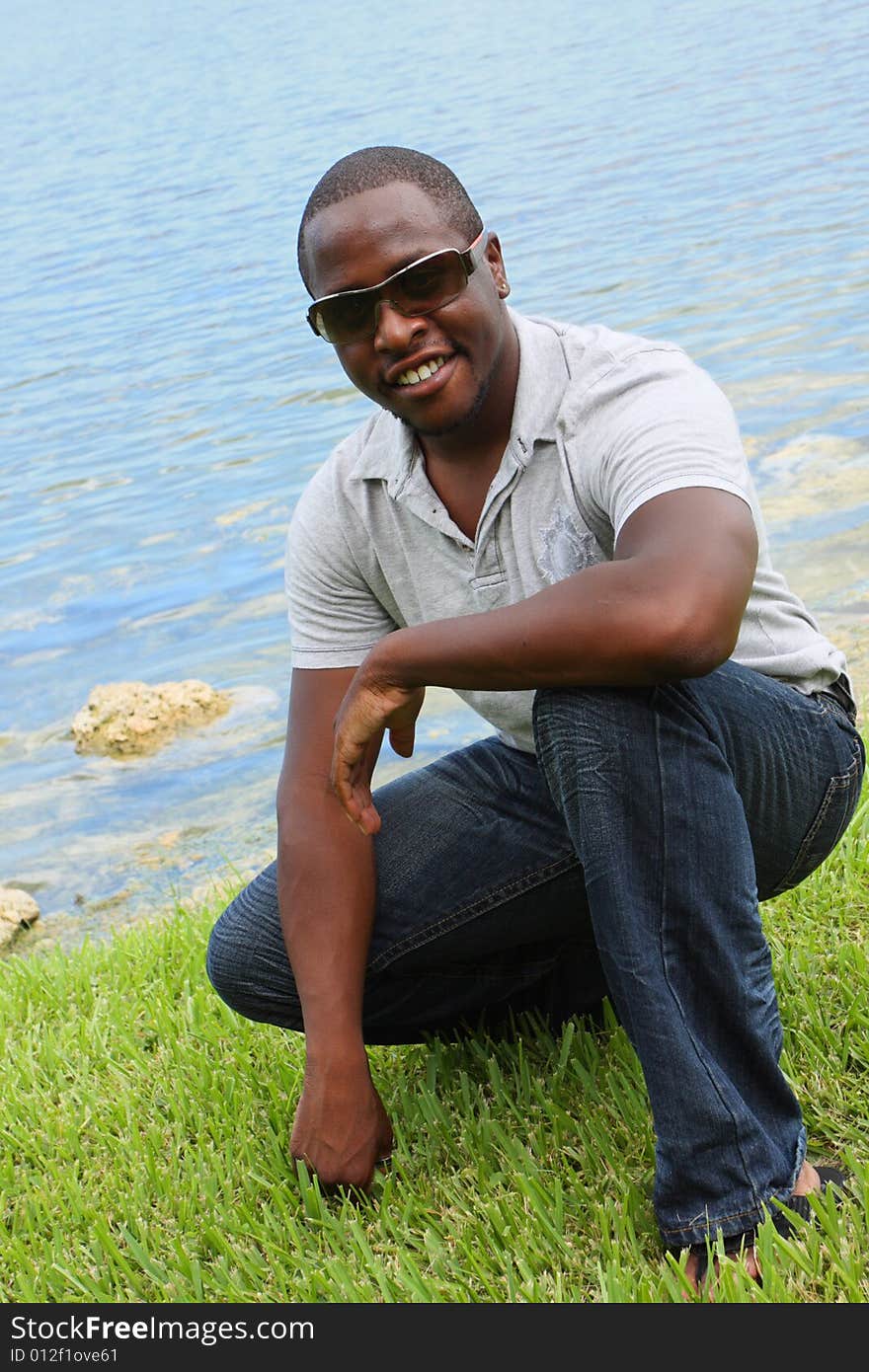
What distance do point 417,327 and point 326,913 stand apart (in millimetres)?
1121

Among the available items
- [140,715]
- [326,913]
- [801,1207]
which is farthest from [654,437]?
[140,715]

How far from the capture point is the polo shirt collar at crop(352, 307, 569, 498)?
304cm

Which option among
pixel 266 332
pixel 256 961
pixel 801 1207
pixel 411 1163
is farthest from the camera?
pixel 266 332

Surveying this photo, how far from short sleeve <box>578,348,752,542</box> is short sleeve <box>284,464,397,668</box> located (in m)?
0.60

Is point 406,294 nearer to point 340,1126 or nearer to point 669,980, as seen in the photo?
point 669,980

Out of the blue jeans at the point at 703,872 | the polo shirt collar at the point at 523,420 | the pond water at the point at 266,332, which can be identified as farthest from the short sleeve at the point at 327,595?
the pond water at the point at 266,332

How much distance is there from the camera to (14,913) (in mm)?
6188

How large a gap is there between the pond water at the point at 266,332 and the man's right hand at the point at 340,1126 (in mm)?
2940

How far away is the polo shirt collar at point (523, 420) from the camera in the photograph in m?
3.04

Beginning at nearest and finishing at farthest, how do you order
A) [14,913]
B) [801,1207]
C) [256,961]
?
1. [801,1207]
2. [256,961]
3. [14,913]

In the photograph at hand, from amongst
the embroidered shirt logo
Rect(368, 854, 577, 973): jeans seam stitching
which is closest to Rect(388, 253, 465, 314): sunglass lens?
the embroidered shirt logo

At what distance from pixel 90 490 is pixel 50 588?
6.71ft

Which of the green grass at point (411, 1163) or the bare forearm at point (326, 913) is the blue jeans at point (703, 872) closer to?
the green grass at point (411, 1163)
